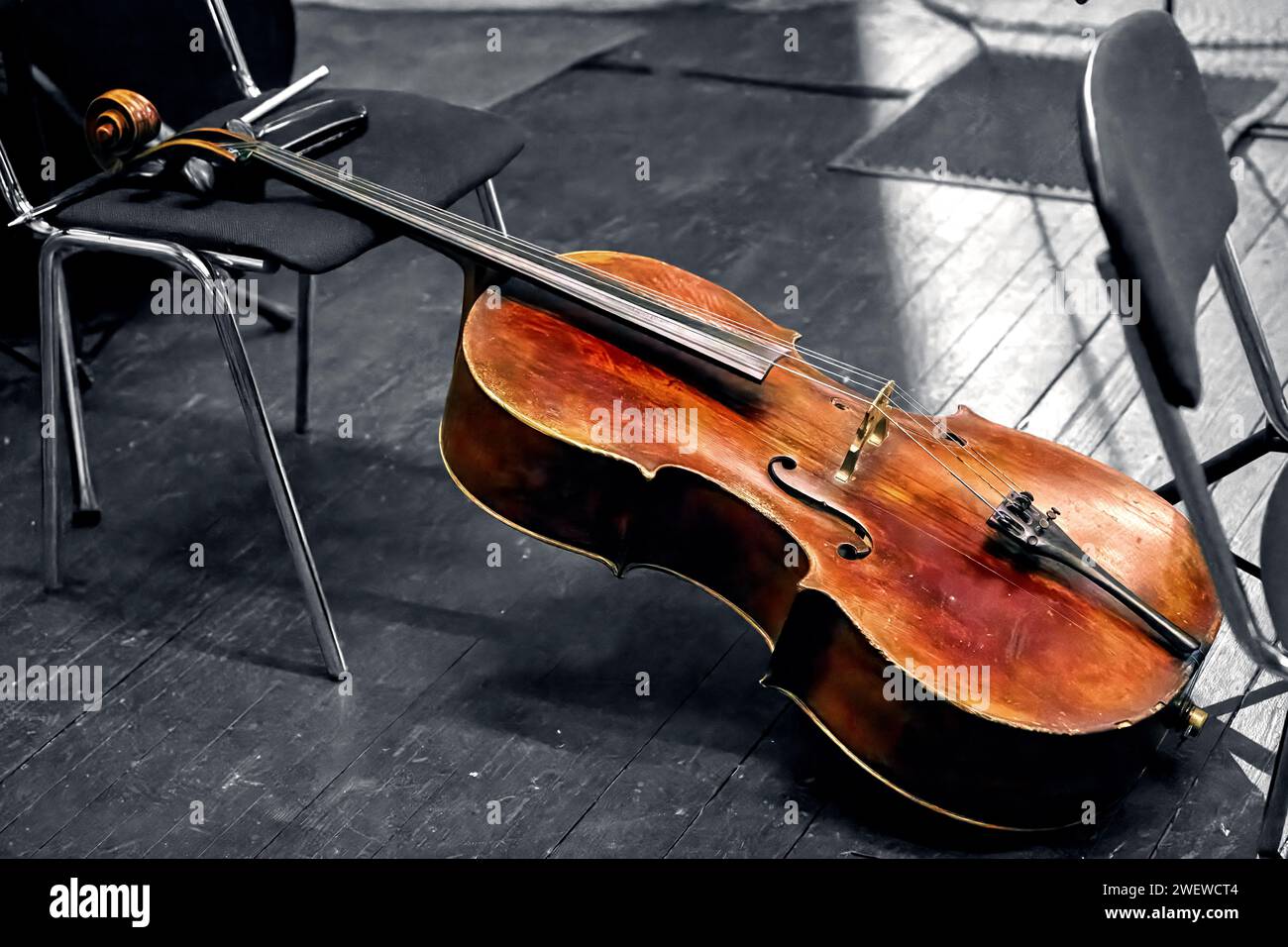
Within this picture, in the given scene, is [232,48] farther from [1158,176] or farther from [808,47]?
[808,47]

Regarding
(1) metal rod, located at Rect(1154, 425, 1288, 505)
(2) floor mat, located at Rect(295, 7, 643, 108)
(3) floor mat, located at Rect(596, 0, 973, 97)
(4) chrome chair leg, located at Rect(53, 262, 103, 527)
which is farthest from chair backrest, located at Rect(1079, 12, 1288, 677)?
(2) floor mat, located at Rect(295, 7, 643, 108)

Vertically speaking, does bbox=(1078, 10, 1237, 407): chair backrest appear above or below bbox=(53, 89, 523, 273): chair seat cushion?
above

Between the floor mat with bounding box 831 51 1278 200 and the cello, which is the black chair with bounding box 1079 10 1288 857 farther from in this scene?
the floor mat with bounding box 831 51 1278 200

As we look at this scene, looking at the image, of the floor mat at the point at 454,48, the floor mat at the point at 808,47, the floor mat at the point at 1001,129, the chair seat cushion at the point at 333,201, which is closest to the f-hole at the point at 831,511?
the chair seat cushion at the point at 333,201

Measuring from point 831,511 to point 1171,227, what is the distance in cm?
42

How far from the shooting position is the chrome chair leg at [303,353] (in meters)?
2.16

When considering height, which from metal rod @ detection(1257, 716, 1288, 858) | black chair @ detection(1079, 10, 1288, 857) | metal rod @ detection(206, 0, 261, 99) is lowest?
metal rod @ detection(1257, 716, 1288, 858)

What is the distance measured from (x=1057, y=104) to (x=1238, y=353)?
1.01 meters

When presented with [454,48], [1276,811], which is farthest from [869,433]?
[454,48]

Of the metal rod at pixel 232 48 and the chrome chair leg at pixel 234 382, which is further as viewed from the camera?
the metal rod at pixel 232 48

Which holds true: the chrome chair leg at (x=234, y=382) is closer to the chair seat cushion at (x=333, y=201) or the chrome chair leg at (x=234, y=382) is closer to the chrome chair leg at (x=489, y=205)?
the chair seat cushion at (x=333, y=201)

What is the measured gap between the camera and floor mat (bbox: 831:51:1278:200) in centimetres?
291

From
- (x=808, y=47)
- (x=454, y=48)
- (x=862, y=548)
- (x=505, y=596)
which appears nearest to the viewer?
(x=862, y=548)

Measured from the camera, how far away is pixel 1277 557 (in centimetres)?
133
